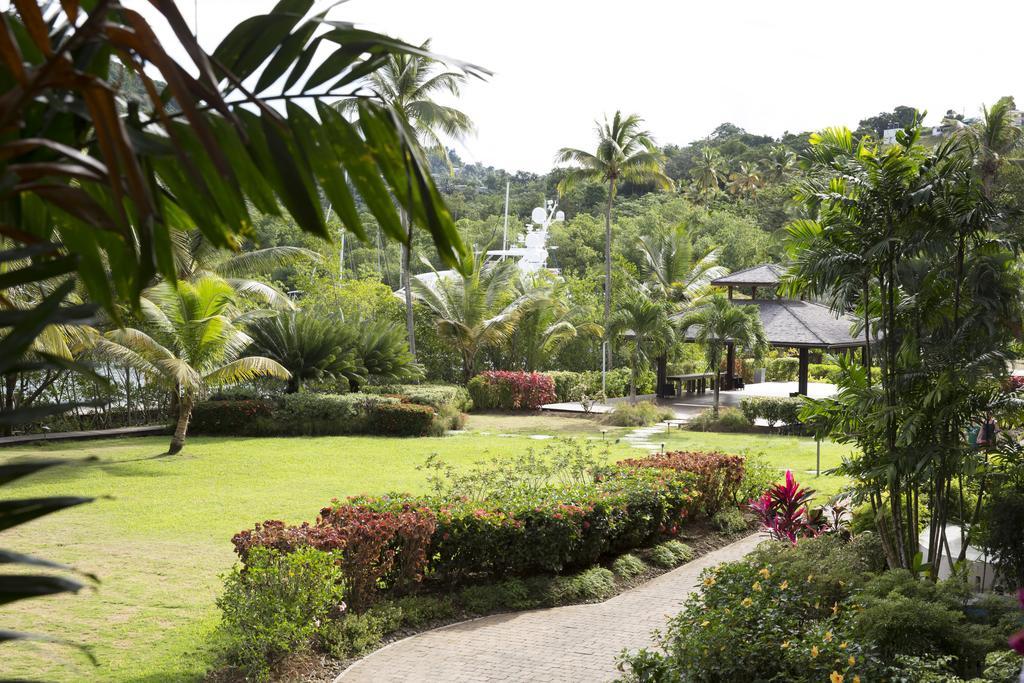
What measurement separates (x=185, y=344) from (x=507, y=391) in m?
10.9

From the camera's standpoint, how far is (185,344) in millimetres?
16438

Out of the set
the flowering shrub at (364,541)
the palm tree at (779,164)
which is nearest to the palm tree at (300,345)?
the flowering shrub at (364,541)

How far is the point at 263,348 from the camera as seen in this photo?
2148 cm

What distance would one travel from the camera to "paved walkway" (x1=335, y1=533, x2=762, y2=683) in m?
6.85

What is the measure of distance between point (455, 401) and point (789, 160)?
135 ft

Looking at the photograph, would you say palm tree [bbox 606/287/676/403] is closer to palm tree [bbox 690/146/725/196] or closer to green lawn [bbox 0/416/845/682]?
green lawn [bbox 0/416/845/682]

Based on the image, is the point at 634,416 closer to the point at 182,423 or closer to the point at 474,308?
the point at 474,308

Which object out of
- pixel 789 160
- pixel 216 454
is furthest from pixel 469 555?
pixel 789 160

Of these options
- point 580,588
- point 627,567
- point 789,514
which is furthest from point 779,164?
point 580,588

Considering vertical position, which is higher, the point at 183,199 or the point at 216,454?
the point at 183,199

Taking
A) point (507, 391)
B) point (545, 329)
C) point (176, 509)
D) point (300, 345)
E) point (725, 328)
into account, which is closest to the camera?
point (176, 509)

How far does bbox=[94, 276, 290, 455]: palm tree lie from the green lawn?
141cm

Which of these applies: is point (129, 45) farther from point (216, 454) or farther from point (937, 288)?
point (216, 454)

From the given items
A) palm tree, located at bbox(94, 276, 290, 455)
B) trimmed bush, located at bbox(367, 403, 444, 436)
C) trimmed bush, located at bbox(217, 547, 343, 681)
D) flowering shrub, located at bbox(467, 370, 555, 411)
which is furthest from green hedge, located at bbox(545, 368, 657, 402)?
trimmed bush, located at bbox(217, 547, 343, 681)
